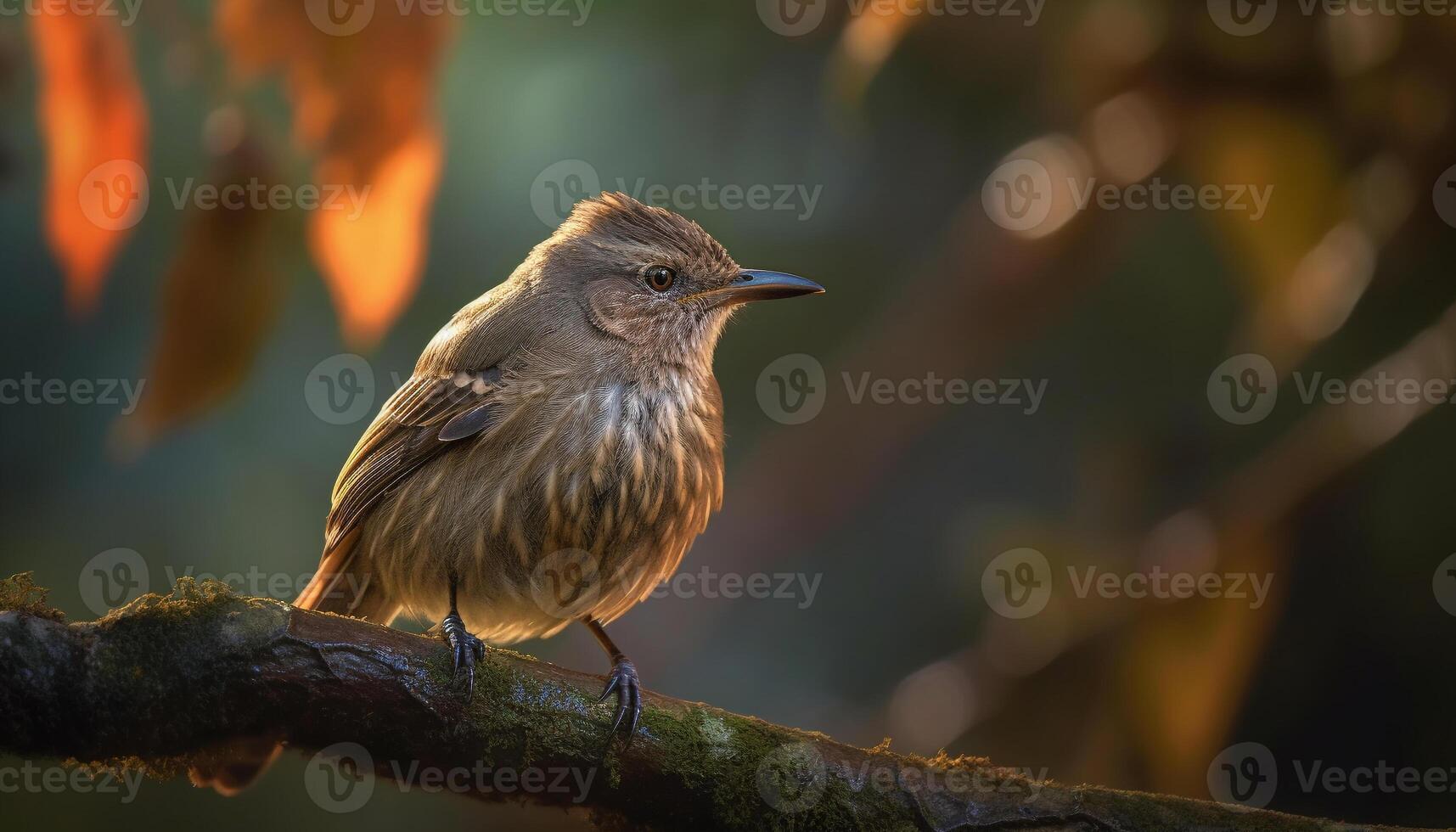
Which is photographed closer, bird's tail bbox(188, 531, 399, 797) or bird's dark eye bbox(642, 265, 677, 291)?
bird's tail bbox(188, 531, 399, 797)

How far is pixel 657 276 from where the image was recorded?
12.1 feet

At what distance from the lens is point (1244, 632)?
277cm

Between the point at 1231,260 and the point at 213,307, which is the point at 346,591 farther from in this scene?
the point at 1231,260

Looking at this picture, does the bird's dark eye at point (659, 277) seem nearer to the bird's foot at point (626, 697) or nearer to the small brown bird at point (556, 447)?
the small brown bird at point (556, 447)

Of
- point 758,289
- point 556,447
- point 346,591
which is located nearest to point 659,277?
point 758,289

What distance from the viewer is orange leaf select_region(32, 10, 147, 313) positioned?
201 centimetres

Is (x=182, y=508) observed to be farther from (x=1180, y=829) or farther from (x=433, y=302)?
(x=1180, y=829)

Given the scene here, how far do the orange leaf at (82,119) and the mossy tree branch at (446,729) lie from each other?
0.59 m

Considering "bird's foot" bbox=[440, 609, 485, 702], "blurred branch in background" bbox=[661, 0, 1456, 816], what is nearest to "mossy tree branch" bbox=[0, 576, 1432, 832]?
"bird's foot" bbox=[440, 609, 485, 702]

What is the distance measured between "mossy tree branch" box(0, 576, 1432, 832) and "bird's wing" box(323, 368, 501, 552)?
2.92ft

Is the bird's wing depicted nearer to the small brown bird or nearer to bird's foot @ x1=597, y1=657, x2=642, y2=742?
the small brown bird

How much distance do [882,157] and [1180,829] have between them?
347cm

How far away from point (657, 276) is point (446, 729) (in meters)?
1.72

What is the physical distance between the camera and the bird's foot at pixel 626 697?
252cm
